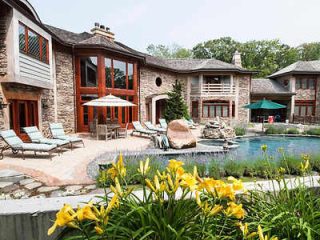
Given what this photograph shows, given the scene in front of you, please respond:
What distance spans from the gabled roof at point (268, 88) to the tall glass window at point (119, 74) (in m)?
16.3

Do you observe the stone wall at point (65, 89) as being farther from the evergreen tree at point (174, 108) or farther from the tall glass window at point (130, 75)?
the evergreen tree at point (174, 108)

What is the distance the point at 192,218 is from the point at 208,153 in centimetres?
706

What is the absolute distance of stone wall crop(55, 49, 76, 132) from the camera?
12984mm

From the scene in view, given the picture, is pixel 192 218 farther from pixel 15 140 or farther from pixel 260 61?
pixel 260 61

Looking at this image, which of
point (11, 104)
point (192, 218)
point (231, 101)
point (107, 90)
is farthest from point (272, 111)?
point (192, 218)

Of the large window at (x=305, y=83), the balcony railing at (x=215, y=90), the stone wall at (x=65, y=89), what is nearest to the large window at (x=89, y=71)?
the stone wall at (x=65, y=89)

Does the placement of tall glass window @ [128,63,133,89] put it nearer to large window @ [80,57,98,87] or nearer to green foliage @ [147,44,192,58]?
large window @ [80,57,98,87]

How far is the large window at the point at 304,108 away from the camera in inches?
976

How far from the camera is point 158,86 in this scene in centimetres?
1981

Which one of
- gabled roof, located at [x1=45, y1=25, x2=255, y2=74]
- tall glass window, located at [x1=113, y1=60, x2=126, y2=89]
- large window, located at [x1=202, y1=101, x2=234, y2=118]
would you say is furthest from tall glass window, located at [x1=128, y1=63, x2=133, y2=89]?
large window, located at [x1=202, y1=101, x2=234, y2=118]

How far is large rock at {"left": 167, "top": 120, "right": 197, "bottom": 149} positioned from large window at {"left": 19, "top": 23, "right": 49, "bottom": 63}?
6941mm

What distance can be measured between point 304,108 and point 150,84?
19.2m

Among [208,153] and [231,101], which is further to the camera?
[231,101]

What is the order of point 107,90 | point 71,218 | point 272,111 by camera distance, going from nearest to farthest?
1. point 71,218
2. point 107,90
3. point 272,111
